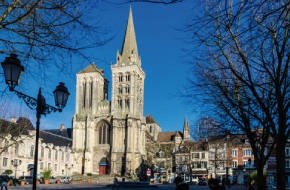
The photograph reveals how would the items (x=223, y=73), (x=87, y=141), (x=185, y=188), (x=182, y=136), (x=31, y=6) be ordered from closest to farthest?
(x=31, y=6)
(x=185, y=188)
(x=223, y=73)
(x=87, y=141)
(x=182, y=136)

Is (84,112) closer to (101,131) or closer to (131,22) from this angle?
(101,131)

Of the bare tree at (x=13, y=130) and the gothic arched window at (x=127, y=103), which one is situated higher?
the gothic arched window at (x=127, y=103)

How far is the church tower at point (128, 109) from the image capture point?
6331 cm

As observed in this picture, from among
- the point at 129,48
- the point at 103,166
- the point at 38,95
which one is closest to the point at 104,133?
the point at 103,166

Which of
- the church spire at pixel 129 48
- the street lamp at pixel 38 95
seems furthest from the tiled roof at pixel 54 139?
the street lamp at pixel 38 95

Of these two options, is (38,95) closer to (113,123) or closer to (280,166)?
(280,166)

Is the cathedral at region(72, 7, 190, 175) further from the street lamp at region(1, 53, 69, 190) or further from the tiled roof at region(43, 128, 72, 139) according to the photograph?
the street lamp at region(1, 53, 69, 190)

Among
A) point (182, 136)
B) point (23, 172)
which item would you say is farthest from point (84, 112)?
point (182, 136)

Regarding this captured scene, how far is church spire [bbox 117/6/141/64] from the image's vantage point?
233ft

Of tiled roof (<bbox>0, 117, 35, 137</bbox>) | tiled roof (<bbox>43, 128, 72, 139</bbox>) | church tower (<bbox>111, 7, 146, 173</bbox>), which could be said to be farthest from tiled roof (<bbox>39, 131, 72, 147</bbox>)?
tiled roof (<bbox>0, 117, 35, 137</bbox>)

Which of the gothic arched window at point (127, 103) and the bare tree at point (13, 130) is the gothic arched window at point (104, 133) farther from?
the bare tree at point (13, 130)

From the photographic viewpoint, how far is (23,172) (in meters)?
50.1

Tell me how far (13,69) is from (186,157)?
6575 cm

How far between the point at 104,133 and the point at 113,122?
3.94 metres
